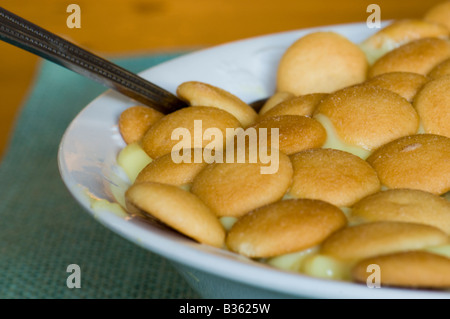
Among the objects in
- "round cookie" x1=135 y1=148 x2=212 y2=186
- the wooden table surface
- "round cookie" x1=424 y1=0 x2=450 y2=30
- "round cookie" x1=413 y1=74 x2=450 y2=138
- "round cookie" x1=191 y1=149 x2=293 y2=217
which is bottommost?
"round cookie" x1=191 y1=149 x2=293 y2=217

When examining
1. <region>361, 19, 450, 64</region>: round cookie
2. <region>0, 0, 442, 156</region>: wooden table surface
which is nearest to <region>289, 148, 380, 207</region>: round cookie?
<region>361, 19, 450, 64</region>: round cookie

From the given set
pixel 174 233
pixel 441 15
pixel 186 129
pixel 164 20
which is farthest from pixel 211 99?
pixel 164 20

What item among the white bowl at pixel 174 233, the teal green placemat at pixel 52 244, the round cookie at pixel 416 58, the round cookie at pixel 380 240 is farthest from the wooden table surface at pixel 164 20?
the round cookie at pixel 380 240

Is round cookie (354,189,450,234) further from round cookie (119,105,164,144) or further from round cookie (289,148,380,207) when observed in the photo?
round cookie (119,105,164,144)

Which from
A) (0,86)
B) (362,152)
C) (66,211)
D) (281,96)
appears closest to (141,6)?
(0,86)

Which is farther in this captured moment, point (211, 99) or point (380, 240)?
point (211, 99)

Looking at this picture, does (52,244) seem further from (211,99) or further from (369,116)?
(369,116)
